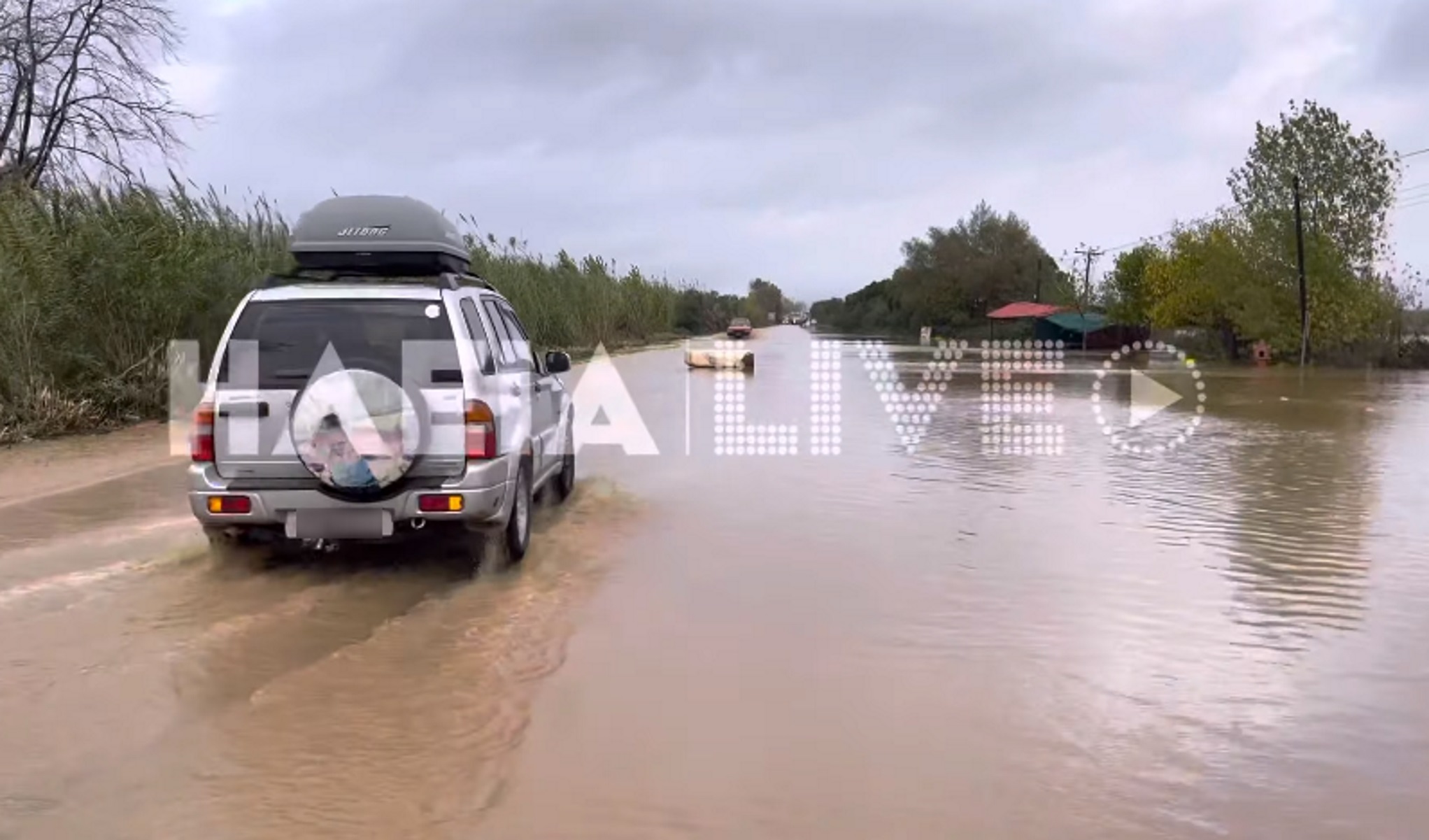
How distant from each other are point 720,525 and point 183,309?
1010 cm

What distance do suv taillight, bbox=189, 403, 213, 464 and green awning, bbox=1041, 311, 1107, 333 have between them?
58.6m

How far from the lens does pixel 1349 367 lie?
136 ft

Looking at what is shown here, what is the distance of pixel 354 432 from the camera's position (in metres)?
6.59

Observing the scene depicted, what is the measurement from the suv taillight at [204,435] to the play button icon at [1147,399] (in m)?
14.4

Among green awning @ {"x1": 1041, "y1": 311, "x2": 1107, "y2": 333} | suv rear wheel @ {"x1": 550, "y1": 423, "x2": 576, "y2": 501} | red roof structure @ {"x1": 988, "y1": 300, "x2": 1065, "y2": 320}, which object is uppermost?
red roof structure @ {"x1": 988, "y1": 300, "x2": 1065, "y2": 320}

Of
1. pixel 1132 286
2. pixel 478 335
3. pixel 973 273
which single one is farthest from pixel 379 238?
pixel 973 273

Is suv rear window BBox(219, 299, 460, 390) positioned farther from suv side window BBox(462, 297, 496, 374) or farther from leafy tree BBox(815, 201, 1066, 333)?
leafy tree BBox(815, 201, 1066, 333)

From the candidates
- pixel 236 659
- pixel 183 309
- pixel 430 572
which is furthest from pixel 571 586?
pixel 183 309

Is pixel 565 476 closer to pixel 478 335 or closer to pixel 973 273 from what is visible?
pixel 478 335

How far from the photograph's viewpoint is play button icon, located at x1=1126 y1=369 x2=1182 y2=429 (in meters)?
20.1

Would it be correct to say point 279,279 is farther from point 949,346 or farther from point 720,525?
point 949,346

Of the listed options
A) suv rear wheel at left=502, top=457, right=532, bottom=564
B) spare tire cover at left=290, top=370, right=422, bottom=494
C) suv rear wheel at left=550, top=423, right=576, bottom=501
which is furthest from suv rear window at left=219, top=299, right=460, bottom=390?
suv rear wheel at left=550, top=423, right=576, bottom=501

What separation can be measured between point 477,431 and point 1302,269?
4014 centimetres

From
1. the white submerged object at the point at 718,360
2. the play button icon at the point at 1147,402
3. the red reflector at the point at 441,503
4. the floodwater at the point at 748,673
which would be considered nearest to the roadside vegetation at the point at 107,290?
the floodwater at the point at 748,673
